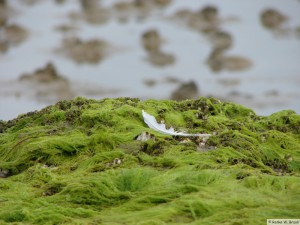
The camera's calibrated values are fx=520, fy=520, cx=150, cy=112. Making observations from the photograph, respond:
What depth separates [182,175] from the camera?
16.5 ft

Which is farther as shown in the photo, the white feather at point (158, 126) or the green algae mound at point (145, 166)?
the white feather at point (158, 126)

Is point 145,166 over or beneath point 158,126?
beneath

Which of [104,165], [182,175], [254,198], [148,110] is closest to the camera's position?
[254,198]

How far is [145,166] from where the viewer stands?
18.1 ft

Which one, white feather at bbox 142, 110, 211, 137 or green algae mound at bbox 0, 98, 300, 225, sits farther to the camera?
white feather at bbox 142, 110, 211, 137

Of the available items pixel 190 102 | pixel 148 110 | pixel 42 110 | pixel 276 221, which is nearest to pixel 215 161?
pixel 276 221

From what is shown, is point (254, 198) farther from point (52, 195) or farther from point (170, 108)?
point (170, 108)

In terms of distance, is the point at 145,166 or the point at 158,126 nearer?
the point at 145,166

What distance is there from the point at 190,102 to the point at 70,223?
14.0ft

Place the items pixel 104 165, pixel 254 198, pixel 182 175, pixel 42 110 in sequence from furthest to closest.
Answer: pixel 42 110 < pixel 104 165 < pixel 182 175 < pixel 254 198

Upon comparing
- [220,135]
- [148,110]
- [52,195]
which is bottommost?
[52,195]

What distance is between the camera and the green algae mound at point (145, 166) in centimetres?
447

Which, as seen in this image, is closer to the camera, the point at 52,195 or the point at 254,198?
the point at 254,198

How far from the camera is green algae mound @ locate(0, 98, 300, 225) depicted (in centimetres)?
447
